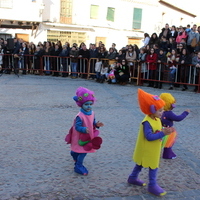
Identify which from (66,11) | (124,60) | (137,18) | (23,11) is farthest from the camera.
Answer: (137,18)

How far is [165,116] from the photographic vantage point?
504 cm

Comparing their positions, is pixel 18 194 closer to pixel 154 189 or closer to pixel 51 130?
pixel 154 189

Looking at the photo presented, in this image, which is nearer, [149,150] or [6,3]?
[149,150]

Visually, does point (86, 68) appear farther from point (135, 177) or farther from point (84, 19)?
point (84, 19)

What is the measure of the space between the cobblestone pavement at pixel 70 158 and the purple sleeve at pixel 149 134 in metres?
0.66

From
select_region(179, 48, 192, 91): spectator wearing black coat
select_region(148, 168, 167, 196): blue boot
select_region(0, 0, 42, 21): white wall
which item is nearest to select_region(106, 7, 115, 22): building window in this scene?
select_region(0, 0, 42, 21): white wall

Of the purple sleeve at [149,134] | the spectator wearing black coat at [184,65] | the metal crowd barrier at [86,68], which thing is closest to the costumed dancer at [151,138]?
the purple sleeve at [149,134]

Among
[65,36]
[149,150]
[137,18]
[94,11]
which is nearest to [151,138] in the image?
[149,150]

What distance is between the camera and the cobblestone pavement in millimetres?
3838

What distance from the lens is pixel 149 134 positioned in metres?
3.72

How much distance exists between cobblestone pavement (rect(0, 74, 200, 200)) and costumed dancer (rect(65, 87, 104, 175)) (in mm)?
305

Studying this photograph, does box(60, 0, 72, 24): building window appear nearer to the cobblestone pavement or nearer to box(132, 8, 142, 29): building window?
box(132, 8, 142, 29): building window

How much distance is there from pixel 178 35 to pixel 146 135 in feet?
41.6

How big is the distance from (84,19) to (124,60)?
59.4ft
